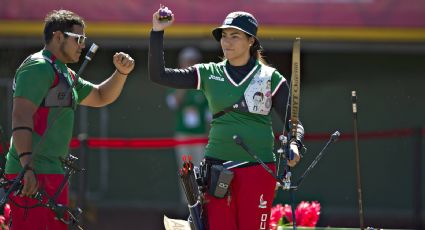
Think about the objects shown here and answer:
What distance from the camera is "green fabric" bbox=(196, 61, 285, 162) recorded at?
628 centimetres

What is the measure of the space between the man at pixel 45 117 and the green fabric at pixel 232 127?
82 centimetres

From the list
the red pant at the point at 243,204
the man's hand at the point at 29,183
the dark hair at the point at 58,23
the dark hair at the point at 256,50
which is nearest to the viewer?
the man's hand at the point at 29,183

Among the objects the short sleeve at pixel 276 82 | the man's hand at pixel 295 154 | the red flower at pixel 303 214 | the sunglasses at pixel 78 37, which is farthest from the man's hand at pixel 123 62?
the red flower at pixel 303 214

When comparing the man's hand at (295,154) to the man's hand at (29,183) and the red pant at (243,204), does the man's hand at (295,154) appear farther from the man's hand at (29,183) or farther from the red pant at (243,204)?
the man's hand at (29,183)

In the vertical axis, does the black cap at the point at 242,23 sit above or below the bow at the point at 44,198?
above

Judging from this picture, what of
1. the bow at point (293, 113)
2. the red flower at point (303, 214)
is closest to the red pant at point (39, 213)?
the bow at point (293, 113)

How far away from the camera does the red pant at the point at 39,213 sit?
20.2 feet

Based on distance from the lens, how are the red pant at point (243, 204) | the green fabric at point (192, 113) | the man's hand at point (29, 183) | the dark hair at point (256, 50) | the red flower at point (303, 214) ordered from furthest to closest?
the green fabric at point (192, 113), the red flower at point (303, 214), the dark hair at point (256, 50), the red pant at point (243, 204), the man's hand at point (29, 183)

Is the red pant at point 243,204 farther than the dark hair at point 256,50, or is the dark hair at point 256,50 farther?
the dark hair at point 256,50

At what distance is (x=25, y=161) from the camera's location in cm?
602

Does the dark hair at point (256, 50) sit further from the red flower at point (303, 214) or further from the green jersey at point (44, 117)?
the red flower at point (303, 214)

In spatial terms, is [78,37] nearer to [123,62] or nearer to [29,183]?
[123,62]

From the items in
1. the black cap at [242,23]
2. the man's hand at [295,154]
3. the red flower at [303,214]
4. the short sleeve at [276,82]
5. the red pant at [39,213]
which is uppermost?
the black cap at [242,23]

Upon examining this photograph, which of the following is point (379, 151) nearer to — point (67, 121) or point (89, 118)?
point (89, 118)
